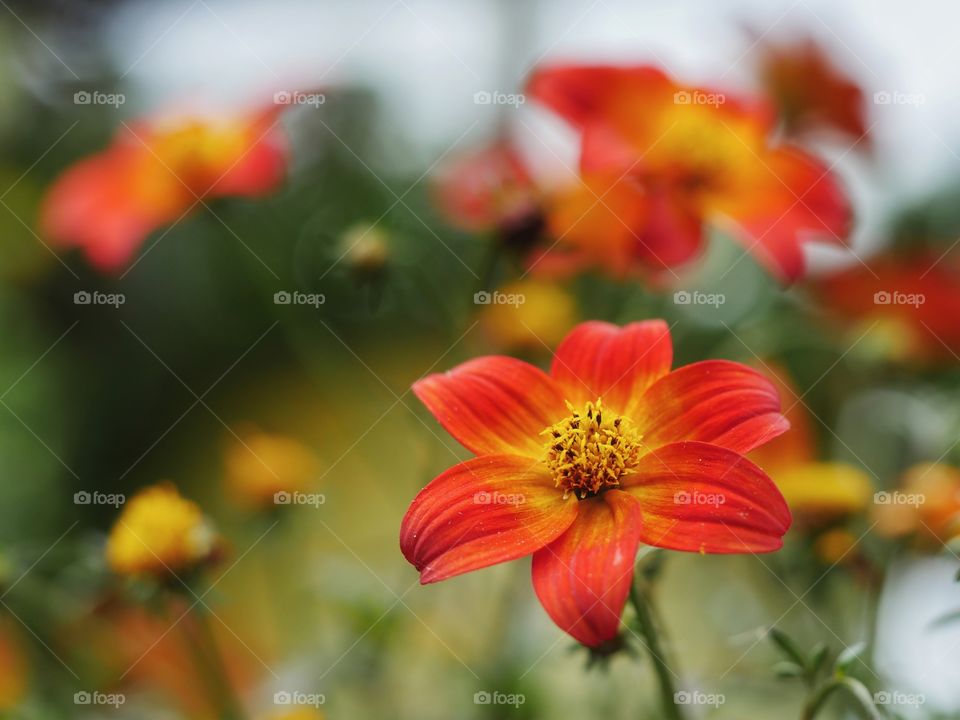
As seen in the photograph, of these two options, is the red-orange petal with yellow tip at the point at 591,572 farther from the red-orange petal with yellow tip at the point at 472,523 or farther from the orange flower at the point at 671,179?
the orange flower at the point at 671,179

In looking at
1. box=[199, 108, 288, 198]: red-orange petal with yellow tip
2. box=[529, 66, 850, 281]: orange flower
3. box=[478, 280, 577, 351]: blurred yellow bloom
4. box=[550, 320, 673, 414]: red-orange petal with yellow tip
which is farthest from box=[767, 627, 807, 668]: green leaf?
box=[199, 108, 288, 198]: red-orange petal with yellow tip

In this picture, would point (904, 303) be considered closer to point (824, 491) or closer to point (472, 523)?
point (824, 491)

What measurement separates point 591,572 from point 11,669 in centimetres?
A: 51

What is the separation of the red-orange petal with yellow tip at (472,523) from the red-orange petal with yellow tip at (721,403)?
0.06 meters

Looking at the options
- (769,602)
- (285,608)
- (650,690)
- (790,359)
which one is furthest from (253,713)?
(790,359)

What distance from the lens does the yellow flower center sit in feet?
1.30

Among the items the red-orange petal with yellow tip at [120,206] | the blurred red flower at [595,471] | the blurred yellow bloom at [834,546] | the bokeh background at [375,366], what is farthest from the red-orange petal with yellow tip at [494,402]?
the red-orange petal with yellow tip at [120,206]

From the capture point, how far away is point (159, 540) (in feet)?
1.65

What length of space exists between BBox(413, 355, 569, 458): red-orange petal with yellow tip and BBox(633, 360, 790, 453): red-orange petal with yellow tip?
0.05 m

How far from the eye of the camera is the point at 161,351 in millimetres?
1239

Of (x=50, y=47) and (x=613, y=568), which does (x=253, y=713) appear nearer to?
(x=613, y=568)

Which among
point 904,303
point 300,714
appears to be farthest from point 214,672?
point 904,303

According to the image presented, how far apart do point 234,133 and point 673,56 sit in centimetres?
35

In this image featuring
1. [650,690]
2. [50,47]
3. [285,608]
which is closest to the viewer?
[650,690]
